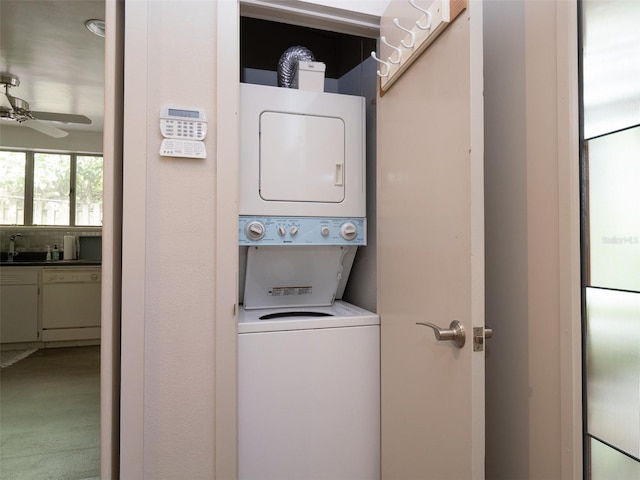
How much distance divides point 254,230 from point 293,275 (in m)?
0.39

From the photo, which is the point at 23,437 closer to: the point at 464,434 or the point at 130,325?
the point at 130,325

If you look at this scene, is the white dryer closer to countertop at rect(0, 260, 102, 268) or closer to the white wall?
the white wall

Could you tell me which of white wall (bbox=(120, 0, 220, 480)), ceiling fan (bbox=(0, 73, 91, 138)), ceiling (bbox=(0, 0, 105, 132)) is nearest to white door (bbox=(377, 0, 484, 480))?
white wall (bbox=(120, 0, 220, 480))

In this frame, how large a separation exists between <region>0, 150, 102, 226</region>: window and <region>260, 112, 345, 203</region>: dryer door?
438 cm

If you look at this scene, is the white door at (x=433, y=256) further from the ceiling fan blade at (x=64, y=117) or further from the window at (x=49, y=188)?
the window at (x=49, y=188)

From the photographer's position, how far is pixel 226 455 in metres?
1.39

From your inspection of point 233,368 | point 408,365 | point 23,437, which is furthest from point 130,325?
point 23,437

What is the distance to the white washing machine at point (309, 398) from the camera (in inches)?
60.2

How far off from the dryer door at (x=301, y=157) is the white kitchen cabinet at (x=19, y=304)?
4074 millimetres

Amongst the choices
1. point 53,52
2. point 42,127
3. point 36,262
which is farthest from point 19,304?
point 53,52

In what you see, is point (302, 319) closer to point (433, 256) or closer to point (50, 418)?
point (433, 256)

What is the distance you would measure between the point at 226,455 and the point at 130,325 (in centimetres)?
59

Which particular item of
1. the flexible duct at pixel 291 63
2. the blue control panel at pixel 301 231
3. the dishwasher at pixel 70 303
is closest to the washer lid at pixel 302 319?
the blue control panel at pixel 301 231

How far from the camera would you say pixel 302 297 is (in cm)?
204
